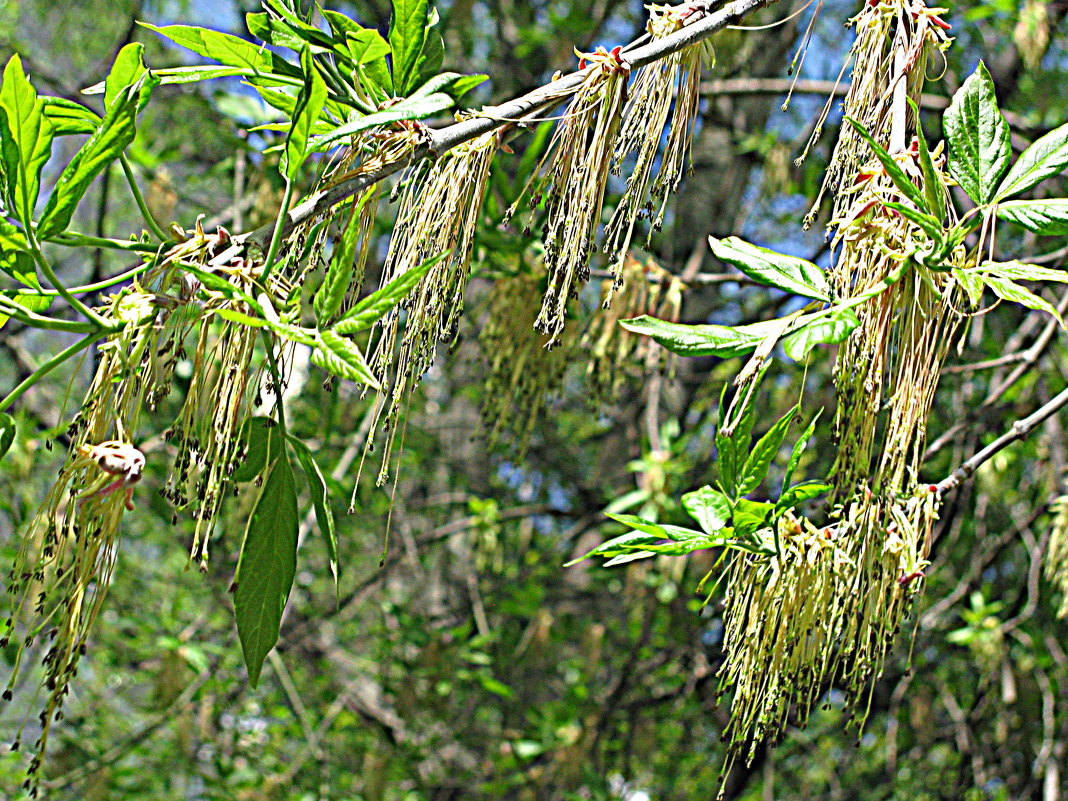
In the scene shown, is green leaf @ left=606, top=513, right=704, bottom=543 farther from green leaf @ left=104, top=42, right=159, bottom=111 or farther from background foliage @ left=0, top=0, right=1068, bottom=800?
background foliage @ left=0, top=0, right=1068, bottom=800

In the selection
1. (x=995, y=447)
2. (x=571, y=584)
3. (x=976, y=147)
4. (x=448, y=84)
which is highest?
(x=448, y=84)

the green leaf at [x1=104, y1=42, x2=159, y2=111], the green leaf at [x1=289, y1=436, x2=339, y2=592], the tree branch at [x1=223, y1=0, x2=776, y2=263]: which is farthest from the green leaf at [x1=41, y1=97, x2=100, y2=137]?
the green leaf at [x1=289, y1=436, x2=339, y2=592]

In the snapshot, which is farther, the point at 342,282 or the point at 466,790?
the point at 466,790

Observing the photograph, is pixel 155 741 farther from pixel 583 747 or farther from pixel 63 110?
pixel 63 110

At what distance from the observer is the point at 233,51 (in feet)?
2.01

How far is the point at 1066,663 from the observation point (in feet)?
6.93

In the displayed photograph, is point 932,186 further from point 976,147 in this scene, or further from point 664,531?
point 664,531

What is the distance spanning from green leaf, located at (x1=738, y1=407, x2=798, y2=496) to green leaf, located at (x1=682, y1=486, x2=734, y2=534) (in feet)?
0.06

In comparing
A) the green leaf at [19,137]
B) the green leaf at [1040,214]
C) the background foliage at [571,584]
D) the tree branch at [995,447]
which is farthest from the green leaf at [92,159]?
the background foliage at [571,584]

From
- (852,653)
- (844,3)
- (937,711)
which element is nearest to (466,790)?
(937,711)

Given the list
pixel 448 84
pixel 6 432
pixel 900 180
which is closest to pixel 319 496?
pixel 6 432

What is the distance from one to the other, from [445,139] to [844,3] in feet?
9.25

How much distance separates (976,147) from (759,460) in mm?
265

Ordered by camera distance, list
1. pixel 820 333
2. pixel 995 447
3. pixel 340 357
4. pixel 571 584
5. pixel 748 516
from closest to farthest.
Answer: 1. pixel 340 357
2. pixel 820 333
3. pixel 748 516
4. pixel 995 447
5. pixel 571 584
